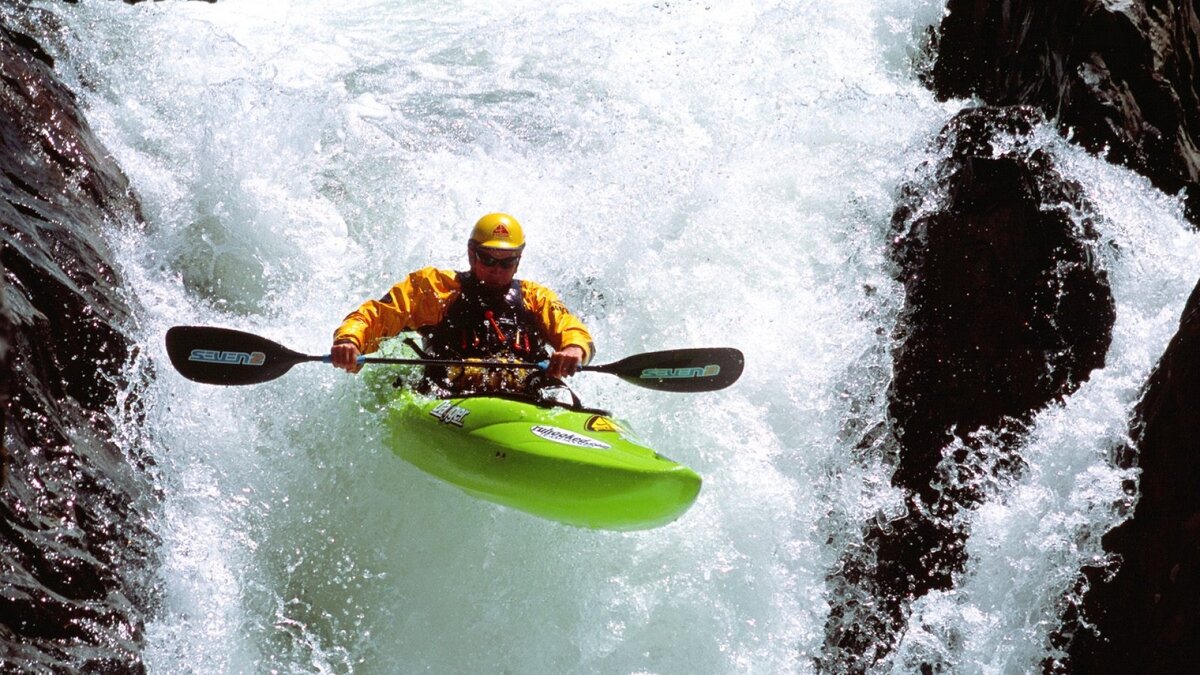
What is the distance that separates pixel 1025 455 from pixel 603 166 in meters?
3.73

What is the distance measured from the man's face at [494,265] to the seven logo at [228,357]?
110 centimetres

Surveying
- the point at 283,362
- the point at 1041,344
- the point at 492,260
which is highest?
the point at 492,260

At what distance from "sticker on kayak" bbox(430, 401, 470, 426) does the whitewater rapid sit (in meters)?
0.48

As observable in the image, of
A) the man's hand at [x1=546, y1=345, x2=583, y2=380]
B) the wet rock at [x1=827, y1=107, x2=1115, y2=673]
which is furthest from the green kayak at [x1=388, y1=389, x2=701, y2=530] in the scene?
the wet rock at [x1=827, y1=107, x2=1115, y2=673]

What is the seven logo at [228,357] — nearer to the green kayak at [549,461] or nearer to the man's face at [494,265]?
the green kayak at [549,461]

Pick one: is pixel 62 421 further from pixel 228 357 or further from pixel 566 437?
pixel 566 437

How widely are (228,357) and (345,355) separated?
0.55 metres

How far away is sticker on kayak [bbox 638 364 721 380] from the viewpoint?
4.97 m

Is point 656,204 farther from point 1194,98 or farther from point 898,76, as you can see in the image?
point 1194,98

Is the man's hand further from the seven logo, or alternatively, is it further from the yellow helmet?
the seven logo

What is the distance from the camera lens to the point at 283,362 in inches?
195

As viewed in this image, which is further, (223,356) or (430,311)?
(430,311)

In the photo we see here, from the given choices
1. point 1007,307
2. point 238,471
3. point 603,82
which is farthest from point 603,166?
point 238,471

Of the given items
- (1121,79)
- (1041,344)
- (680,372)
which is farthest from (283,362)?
(1121,79)
